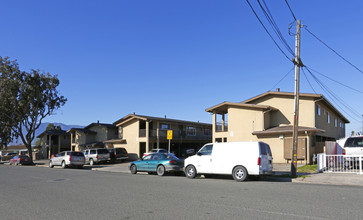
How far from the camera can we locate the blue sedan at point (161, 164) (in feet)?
55.8

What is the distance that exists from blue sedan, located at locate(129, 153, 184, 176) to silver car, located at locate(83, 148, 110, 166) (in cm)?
1271

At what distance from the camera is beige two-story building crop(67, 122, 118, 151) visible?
42.5m

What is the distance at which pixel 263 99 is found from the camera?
26969 mm

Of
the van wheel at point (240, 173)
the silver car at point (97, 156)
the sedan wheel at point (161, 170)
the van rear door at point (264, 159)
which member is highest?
the van rear door at point (264, 159)

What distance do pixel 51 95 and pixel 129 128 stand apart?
43.1ft

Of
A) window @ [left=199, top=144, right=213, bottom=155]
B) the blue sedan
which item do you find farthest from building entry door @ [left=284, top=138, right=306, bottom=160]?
window @ [left=199, top=144, right=213, bottom=155]

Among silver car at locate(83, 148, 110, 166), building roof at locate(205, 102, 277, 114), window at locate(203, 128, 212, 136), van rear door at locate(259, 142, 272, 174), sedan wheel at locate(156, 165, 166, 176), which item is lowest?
silver car at locate(83, 148, 110, 166)

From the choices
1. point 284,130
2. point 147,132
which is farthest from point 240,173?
point 147,132

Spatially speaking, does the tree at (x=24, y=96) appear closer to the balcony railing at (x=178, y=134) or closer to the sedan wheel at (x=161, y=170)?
the balcony railing at (x=178, y=134)

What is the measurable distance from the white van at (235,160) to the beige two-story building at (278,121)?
32.3 ft

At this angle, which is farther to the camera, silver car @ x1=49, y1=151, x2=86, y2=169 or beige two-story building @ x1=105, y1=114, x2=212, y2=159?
beige two-story building @ x1=105, y1=114, x2=212, y2=159

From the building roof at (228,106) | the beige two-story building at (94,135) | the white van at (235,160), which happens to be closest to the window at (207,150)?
the white van at (235,160)

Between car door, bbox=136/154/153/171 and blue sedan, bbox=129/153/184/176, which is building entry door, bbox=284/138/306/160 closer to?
blue sedan, bbox=129/153/184/176

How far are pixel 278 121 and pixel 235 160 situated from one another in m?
13.4
